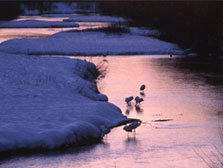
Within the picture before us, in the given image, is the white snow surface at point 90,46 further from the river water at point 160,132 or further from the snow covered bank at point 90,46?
the river water at point 160,132

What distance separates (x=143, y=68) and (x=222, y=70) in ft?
10.8

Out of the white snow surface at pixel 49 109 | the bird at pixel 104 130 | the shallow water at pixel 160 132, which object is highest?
the white snow surface at pixel 49 109

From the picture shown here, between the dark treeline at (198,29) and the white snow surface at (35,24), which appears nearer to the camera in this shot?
the dark treeline at (198,29)

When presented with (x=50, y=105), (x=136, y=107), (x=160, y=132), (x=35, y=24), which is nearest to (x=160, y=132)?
(x=160, y=132)

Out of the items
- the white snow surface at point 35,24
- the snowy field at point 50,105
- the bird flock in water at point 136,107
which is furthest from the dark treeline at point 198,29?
the bird flock in water at point 136,107

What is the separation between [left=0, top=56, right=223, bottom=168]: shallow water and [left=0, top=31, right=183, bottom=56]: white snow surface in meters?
10.1

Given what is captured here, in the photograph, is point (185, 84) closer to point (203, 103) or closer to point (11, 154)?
point (203, 103)

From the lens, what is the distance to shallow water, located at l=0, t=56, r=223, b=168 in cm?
1071

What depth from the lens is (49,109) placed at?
45.5 feet

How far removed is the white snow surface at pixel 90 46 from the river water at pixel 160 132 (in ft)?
32.6

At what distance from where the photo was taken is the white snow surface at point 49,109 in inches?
456

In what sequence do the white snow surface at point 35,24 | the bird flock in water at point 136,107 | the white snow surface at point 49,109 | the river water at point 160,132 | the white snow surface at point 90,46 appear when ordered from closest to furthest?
the river water at point 160,132
the white snow surface at point 49,109
the bird flock in water at point 136,107
the white snow surface at point 90,46
the white snow surface at point 35,24

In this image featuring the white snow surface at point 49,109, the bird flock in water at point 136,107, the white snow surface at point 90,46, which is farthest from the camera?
the white snow surface at point 90,46

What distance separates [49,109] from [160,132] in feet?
9.02
